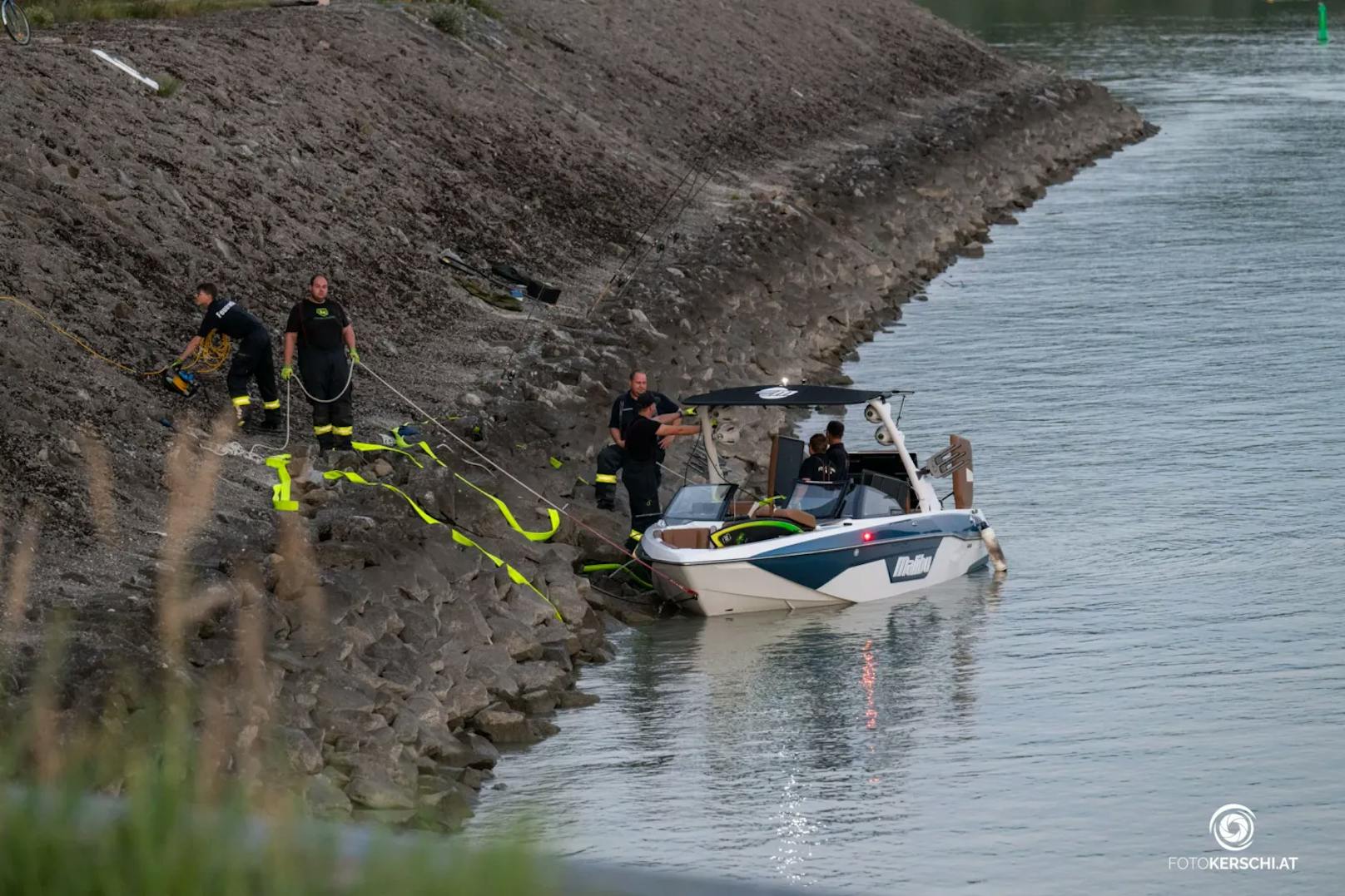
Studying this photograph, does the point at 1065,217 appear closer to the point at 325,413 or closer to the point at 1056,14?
A: the point at 325,413

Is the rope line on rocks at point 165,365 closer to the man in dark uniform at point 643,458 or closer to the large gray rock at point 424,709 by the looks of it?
the man in dark uniform at point 643,458

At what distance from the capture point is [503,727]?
671 inches

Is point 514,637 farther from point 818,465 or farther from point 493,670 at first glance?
point 818,465

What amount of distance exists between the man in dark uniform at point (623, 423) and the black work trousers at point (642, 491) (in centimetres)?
15

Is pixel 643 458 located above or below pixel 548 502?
above

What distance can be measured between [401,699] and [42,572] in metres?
3.21

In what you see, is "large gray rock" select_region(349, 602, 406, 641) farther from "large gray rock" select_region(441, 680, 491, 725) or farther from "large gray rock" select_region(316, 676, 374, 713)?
"large gray rock" select_region(316, 676, 374, 713)

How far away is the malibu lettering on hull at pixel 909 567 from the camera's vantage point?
70.6 feet

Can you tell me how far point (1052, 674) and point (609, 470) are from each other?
582 centimetres

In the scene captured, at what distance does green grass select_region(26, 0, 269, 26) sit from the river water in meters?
16.2

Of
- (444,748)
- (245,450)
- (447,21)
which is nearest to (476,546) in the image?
(245,450)

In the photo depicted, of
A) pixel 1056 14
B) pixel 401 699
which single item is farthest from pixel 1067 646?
pixel 1056 14

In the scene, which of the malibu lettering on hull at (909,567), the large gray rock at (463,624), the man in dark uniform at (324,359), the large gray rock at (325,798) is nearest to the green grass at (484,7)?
the man in dark uniform at (324,359)

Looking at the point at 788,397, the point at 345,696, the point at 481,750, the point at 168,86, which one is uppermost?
the point at 168,86
